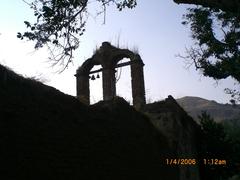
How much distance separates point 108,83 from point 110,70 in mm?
711

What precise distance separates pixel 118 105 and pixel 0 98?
4850 mm

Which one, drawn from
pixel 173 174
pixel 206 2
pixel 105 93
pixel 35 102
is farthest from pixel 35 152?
pixel 105 93

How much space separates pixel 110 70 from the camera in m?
18.1

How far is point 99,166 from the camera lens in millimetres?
9094

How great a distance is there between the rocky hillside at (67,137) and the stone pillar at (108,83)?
4.91 meters

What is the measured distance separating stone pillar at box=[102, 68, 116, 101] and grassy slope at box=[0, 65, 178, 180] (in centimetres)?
583

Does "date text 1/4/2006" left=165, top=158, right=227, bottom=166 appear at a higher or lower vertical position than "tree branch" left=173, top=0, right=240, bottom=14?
lower

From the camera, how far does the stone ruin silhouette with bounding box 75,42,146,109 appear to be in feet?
57.9

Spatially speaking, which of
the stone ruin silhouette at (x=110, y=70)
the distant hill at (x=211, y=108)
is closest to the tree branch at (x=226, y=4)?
the stone ruin silhouette at (x=110, y=70)

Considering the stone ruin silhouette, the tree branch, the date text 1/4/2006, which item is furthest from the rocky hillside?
the stone ruin silhouette

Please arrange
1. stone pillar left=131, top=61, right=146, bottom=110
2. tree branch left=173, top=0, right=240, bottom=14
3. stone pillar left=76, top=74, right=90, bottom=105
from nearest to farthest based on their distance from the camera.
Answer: tree branch left=173, top=0, right=240, bottom=14
stone pillar left=131, top=61, right=146, bottom=110
stone pillar left=76, top=74, right=90, bottom=105

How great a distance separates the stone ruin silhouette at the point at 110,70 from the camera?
695 inches

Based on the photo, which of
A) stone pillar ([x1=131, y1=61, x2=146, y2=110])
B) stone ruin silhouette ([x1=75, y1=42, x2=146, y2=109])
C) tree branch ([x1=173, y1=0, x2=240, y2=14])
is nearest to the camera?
tree branch ([x1=173, y1=0, x2=240, y2=14])

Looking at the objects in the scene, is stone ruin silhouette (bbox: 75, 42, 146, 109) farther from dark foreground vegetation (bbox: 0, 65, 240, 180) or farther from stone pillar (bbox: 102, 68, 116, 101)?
dark foreground vegetation (bbox: 0, 65, 240, 180)
